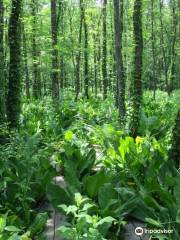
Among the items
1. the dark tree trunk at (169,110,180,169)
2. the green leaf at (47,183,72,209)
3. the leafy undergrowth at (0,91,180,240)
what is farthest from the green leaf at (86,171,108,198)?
the dark tree trunk at (169,110,180,169)

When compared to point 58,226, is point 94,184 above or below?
above

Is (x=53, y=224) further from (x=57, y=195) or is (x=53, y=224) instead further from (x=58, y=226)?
(x=57, y=195)

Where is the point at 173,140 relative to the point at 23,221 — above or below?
above

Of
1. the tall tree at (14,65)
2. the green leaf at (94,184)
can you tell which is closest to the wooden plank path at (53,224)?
the green leaf at (94,184)

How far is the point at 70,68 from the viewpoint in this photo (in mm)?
44344

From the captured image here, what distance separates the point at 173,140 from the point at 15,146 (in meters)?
3.06

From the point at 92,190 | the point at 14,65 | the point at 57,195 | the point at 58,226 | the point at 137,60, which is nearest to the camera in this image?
the point at 58,226

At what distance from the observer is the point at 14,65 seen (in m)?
8.87

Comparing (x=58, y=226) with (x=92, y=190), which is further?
(x=92, y=190)

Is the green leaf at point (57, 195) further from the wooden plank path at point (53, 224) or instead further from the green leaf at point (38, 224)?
the green leaf at point (38, 224)

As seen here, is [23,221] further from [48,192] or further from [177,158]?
[177,158]

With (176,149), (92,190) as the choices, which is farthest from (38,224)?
(176,149)

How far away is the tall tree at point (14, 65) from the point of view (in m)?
8.70

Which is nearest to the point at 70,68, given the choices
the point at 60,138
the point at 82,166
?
the point at 60,138
